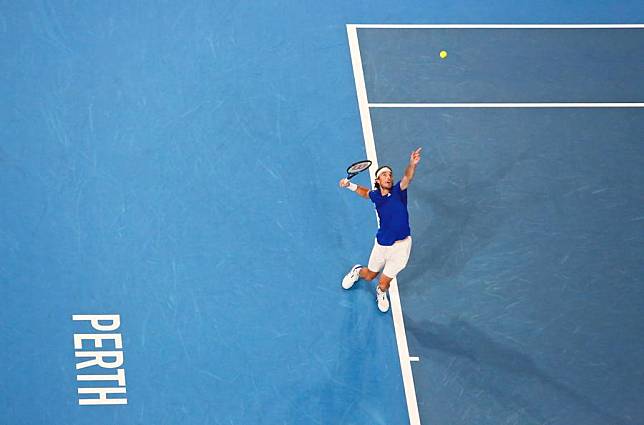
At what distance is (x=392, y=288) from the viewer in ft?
40.9

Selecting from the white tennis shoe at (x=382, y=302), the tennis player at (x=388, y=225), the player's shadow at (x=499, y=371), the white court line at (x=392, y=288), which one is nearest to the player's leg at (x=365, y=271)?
the tennis player at (x=388, y=225)

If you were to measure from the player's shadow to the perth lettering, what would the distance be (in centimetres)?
411

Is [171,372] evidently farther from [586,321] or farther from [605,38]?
[605,38]

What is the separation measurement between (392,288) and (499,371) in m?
1.93

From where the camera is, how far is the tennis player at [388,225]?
10898mm

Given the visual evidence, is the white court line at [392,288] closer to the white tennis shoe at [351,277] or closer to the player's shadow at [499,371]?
the player's shadow at [499,371]

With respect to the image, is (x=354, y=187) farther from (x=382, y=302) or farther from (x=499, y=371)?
(x=499, y=371)

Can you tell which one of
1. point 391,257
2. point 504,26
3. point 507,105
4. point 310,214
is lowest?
point 391,257

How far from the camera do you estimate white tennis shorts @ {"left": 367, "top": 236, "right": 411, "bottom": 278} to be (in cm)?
1136

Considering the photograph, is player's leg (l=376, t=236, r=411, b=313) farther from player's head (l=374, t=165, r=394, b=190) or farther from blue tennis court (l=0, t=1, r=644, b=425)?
player's head (l=374, t=165, r=394, b=190)

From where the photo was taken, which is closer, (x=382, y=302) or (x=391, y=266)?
(x=391, y=266)

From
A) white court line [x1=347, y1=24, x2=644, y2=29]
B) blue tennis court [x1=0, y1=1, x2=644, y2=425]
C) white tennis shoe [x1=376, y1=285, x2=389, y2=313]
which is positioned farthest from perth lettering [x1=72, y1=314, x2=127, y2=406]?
white court line [x1=347, y1=24, x2=644, y2=29]

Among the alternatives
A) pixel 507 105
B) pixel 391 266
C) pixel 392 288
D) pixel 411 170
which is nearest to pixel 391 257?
pixel 391 266

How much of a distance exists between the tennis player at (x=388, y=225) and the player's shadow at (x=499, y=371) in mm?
848
